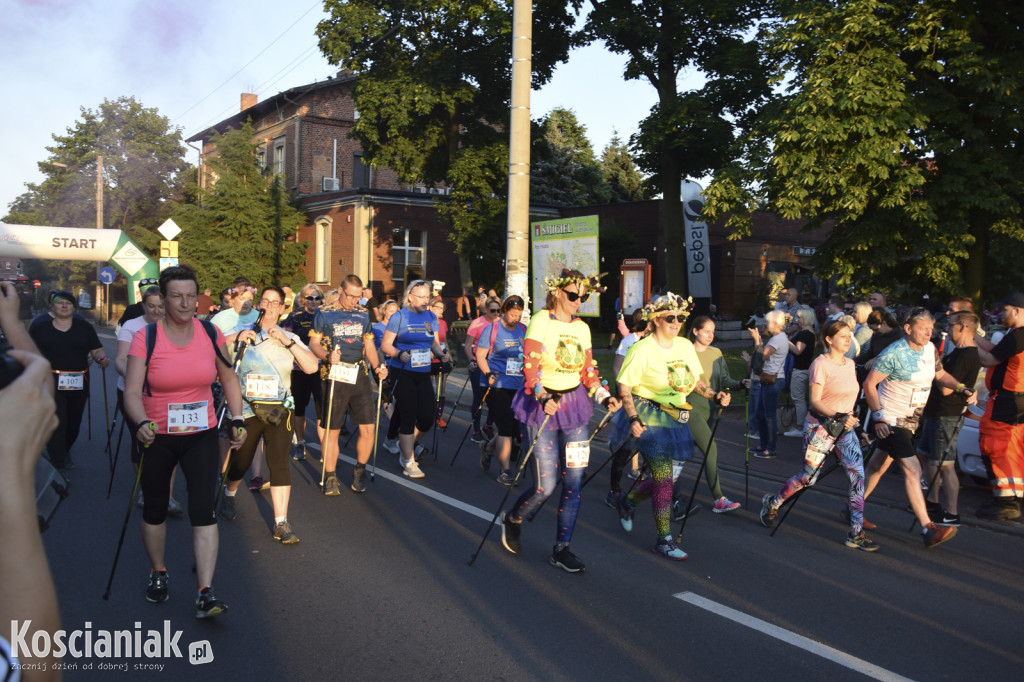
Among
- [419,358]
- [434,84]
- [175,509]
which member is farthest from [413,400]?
[434,84]

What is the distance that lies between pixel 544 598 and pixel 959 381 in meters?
4.52

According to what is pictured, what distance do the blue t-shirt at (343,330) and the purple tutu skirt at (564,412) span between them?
Result: 236 centimetres

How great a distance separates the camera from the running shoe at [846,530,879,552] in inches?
256

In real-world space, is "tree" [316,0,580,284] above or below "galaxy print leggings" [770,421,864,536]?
above

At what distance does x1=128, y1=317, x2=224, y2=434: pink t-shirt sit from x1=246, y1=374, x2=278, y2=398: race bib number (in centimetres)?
125

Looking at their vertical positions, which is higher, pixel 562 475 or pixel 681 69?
pixel 681 69

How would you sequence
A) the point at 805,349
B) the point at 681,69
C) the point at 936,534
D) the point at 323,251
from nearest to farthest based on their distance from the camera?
1. the point at 936,534
2. the point at 805,349
3. the point at 681,69
4. the point at 323,251

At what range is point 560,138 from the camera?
56.9 m

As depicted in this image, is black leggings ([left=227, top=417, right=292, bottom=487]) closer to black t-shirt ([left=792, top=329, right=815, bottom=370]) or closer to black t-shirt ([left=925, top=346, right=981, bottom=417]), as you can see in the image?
black t-shirt ([left=925, top=346, right=981, bottom=417])

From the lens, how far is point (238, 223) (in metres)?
36.3

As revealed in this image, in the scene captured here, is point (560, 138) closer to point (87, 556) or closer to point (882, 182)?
point (882, 182)

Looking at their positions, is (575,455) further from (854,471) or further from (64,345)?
(64,345)

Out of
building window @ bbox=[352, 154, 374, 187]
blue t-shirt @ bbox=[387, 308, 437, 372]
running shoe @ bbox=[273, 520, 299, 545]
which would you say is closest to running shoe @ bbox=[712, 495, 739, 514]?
blue t-shirt @ bbox=[387, 308, 437, 372]

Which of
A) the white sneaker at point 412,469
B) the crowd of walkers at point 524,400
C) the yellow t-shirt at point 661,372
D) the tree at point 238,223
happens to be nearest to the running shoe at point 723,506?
the crowd of walkers at point 524,400
